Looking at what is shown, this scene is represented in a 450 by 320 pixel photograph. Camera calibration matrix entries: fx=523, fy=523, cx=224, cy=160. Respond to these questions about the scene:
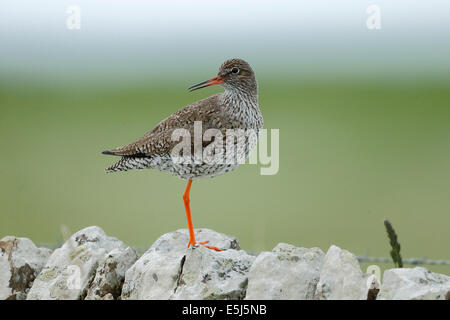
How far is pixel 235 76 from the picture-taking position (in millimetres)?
4258

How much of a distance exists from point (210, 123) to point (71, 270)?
5.15 ft

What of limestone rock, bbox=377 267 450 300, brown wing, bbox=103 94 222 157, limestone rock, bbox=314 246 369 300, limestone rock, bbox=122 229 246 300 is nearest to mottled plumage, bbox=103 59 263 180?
brown wing, bbox=103 94 222 157

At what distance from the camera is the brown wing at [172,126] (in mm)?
4234

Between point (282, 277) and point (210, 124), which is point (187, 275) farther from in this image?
point (210, 124)

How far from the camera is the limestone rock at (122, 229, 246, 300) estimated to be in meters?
3.50

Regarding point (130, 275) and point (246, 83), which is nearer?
point (130, 275)

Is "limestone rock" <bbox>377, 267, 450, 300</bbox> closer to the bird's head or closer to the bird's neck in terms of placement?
the bird's neck

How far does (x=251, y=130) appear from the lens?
4227mm

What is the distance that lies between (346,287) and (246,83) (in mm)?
1850

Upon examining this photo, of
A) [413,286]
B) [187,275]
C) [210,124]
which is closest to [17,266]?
[187,275]

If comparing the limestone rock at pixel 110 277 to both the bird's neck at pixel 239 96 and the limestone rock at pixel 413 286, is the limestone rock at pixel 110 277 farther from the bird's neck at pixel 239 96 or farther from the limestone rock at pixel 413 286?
the limestone rock at pixel 413 286
